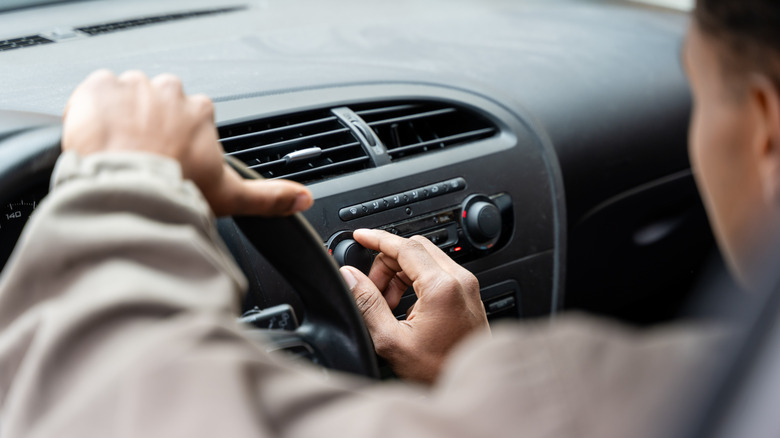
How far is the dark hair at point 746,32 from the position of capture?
0.80m

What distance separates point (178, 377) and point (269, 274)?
0.94 meters

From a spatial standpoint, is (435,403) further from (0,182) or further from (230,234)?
(230,234)

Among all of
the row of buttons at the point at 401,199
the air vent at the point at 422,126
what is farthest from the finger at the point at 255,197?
the air vent at the point at 422,126

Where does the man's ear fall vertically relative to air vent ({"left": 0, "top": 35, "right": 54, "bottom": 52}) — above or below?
above

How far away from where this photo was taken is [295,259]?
3.76 feet

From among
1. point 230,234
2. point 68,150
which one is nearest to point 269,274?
point 230,234

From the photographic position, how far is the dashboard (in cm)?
170

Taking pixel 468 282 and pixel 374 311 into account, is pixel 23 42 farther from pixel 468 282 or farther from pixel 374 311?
pixel 468 282

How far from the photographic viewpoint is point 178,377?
0.65 meters

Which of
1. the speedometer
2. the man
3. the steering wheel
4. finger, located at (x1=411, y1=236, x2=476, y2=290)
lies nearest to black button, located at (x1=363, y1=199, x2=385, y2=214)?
finger, located at (x1=411, y1=236, x2=476, y2=290)

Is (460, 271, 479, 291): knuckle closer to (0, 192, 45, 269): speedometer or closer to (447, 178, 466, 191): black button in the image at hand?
(447, 178, 466, 191): black button

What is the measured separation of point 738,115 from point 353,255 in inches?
35.7

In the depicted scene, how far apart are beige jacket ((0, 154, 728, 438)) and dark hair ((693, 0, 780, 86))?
0.31 metres

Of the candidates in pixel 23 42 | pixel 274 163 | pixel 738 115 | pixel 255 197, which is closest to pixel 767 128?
pixel 738 115
